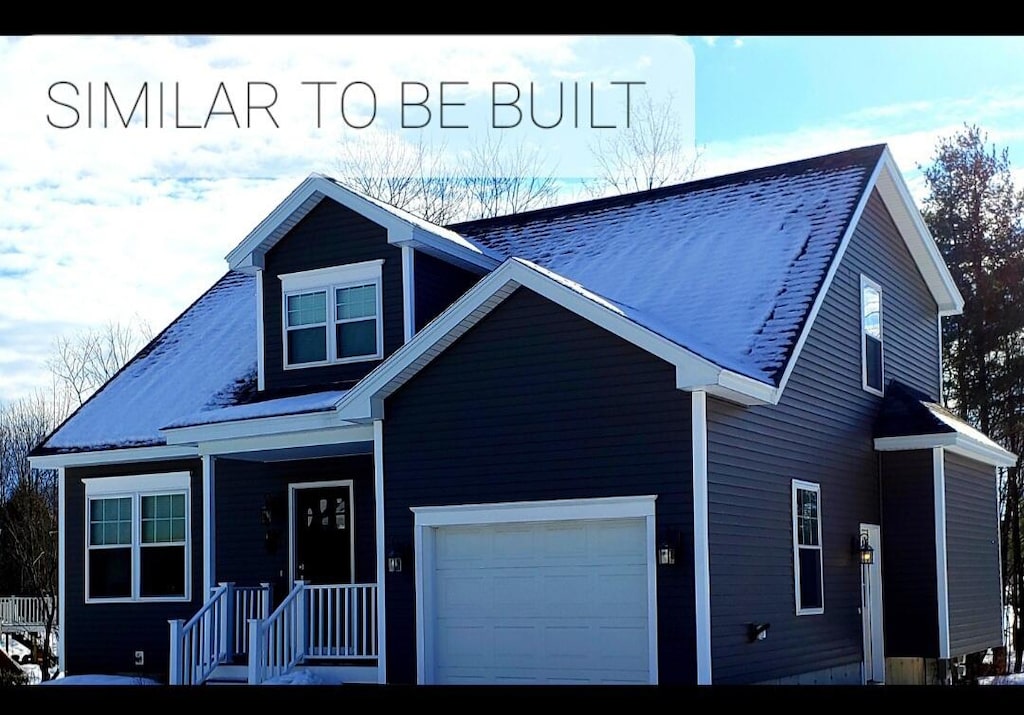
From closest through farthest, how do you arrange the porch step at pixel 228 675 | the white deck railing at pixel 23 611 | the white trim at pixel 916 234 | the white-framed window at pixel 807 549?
the white-framed window at pixel 807 549, the porch step at pixel 228 675, the white trim at pixel 916 234, the white deck railing at pixel 23 611

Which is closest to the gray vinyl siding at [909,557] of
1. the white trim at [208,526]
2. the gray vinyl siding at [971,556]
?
the gray vinyl siding at [971,556]

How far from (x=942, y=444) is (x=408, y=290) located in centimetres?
646

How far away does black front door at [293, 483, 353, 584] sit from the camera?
604 inches

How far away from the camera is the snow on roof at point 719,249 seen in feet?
43.4

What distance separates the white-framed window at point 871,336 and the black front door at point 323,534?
641cm

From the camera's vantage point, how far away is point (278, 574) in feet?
51.0

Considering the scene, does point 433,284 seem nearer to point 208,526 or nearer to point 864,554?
point 208,526

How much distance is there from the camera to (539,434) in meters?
12.5

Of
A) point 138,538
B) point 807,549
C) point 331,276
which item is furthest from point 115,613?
point 807,549

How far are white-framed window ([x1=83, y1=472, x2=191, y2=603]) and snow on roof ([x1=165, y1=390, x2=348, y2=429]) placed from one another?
146 centimetres

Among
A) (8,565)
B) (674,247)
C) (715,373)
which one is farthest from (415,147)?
(715,373)

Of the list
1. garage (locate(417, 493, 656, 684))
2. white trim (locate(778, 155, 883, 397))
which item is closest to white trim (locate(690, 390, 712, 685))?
garage (locate(417, 493, 656, 684))

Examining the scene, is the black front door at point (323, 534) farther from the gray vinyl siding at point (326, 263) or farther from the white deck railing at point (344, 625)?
the gray vinyl siding at point (326, 263)

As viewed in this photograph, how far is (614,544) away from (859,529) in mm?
4262
